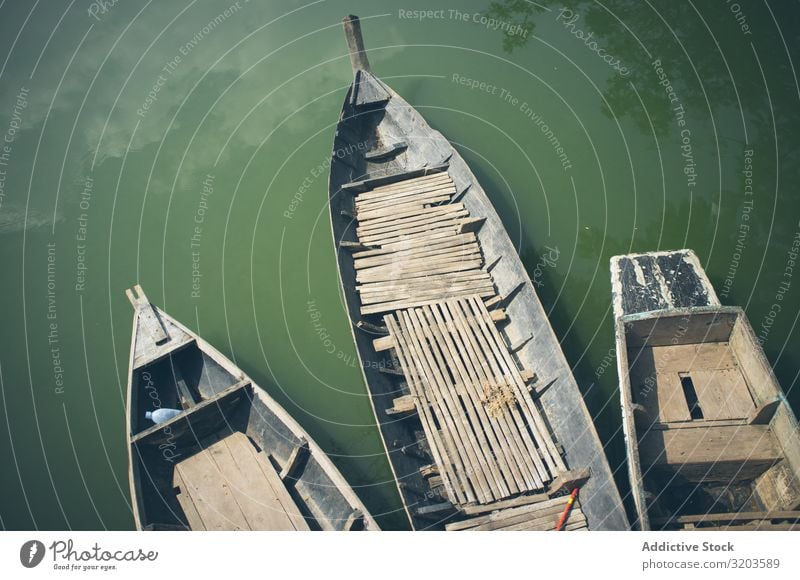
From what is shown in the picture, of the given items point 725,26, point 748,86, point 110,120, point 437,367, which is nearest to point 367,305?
point 437,367

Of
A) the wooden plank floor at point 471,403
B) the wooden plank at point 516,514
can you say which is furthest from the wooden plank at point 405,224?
the wooden plank at point 516,514

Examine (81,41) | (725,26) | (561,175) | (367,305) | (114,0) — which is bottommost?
(367,305)

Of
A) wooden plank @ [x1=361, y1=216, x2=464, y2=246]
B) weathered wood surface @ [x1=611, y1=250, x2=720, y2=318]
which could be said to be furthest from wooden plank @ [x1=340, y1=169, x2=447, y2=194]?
weathered wood surface @ [x1=611, y1=250, x2=720, y2=318]

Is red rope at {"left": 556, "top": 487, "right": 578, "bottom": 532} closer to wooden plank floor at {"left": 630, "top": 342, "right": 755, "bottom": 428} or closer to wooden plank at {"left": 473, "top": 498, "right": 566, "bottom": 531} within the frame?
wooden plank at {"left": 473, "top": 498, "right": 566, "bottom": 531}

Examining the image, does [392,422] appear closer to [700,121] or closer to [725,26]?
[700,121]

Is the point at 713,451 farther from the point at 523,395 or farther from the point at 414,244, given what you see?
the point at 414,244
